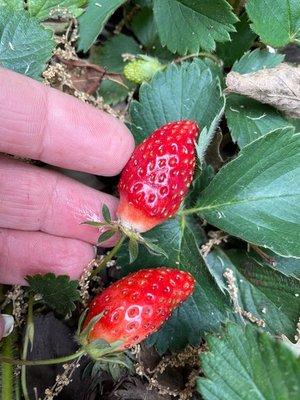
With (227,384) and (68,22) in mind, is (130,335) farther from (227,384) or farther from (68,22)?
(68,22)

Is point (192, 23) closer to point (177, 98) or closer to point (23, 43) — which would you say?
point (177, 98)

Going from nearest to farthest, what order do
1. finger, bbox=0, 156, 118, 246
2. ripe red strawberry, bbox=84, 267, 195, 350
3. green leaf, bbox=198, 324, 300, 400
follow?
green leaf, bbox=198, 324, 300, 400
ripe red strawberry, bbox=84, 267, 195, 350
finger, bbox=0, 156, 118, 246

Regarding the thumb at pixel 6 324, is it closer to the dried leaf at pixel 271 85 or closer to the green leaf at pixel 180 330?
the green leaf at pixel 180 330

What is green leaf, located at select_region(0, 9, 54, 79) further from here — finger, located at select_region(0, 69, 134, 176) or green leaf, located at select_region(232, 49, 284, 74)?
green leaf, located at select_region(232, 49, 284, 74)

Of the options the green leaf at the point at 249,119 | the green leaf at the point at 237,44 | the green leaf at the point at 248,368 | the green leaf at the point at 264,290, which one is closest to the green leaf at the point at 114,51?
the green leaf at the point at 237,44

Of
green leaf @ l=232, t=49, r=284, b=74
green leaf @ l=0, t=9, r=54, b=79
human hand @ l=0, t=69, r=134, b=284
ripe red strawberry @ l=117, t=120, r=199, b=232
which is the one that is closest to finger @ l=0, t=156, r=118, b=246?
human hand @ l=0, t=69, r=134, b=284

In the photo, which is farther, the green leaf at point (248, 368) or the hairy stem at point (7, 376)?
the hairy stem at point (7, 376)

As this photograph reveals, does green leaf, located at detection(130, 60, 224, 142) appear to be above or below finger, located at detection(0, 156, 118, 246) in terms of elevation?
above
